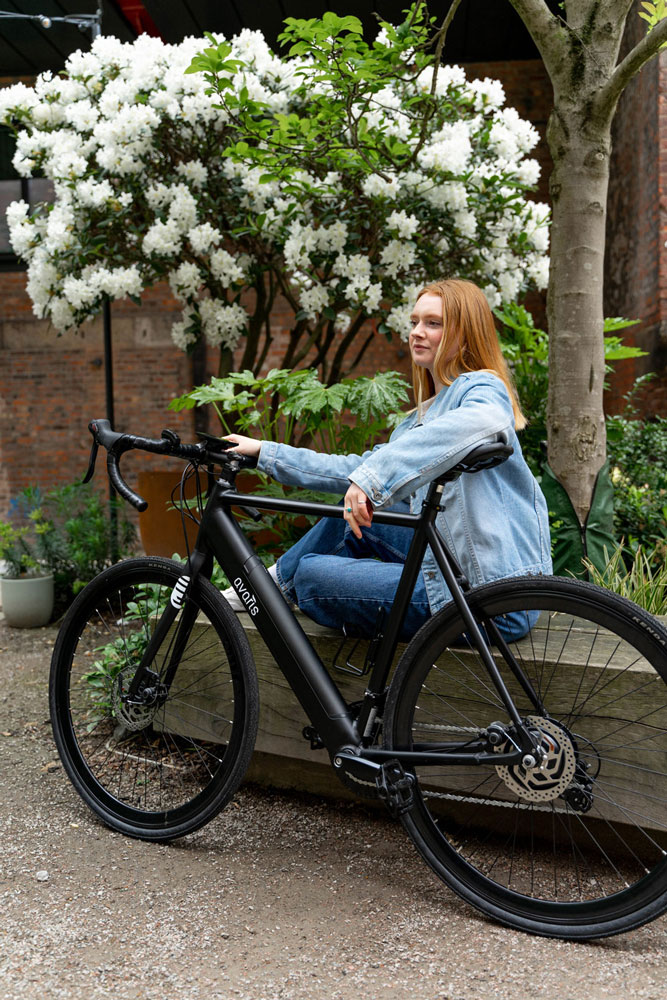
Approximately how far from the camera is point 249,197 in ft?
14.4

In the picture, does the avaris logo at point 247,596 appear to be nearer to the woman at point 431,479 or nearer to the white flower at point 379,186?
the woman at point 431,479

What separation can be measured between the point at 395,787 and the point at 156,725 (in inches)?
35.8

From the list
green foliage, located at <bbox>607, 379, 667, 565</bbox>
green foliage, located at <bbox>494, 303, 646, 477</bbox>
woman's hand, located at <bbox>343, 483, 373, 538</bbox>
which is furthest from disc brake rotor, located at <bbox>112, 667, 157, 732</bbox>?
green foliage, located at <bbox>494, 303, 646, 477</bbox>

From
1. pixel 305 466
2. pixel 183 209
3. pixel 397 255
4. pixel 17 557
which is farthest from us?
pixel 17 557

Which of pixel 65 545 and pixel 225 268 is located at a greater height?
pixel 225 268

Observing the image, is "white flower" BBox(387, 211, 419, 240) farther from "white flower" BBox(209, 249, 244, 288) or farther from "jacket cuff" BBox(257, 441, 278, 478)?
"jacket cuff" BBox(257, 441, 278, 478)

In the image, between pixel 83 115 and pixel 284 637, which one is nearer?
pixel 284 637

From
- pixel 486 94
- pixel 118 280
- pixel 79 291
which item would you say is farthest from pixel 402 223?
pixel 79 291

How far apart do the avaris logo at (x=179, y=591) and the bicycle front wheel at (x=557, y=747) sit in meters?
0.64

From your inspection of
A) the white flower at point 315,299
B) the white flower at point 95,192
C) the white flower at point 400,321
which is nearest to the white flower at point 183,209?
the white flower at point 95,192

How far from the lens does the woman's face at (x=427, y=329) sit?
203cm

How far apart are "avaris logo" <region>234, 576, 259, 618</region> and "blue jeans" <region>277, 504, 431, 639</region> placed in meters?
0.15

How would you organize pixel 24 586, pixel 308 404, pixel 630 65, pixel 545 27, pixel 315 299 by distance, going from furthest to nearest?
pixel 24 586 → pixel 315 299 → pixel 308 404 → pixel 545 27 → pixel 630 65

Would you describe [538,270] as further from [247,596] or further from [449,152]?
[247,596]
